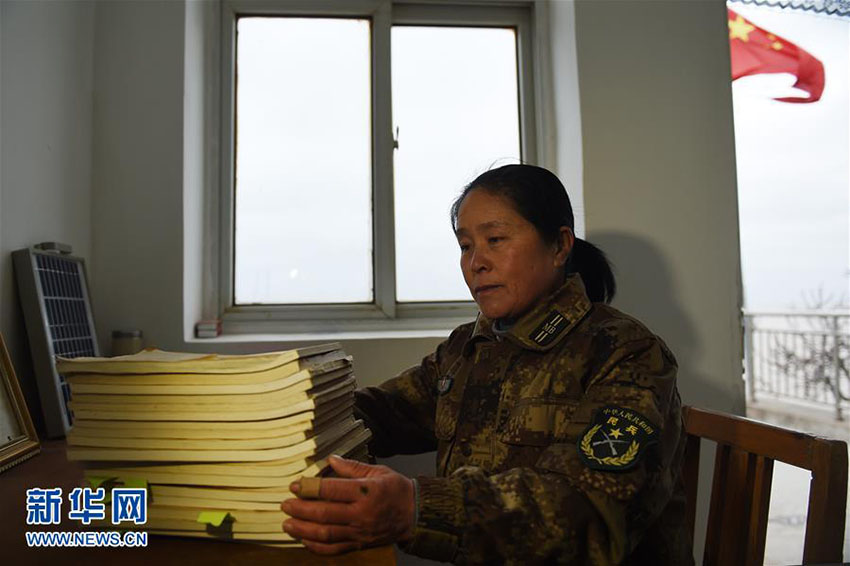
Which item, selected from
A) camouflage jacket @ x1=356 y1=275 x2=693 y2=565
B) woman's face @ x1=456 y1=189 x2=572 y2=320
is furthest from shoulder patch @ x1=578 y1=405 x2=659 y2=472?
woman's face @ x1=456 y1=189 x2=572 y2=320

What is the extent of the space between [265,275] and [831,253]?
227 centimetres

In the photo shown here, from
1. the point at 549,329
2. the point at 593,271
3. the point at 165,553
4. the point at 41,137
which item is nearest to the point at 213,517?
the point at 165,553

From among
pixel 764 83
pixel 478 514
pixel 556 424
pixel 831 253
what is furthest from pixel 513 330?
pixel 831 253

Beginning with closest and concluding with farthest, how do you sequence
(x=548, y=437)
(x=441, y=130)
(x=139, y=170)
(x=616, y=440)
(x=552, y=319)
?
(x=616, y=440), (x=548, y=437), (x=552, y=319), (x=139, y=170), (x=441, y=130)

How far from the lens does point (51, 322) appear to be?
134 centimetres

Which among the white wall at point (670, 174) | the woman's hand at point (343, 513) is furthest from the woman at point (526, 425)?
the white wall at point (670, 174)

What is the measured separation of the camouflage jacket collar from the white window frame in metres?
0.85

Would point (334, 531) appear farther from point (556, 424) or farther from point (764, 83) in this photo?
point (764, 83)

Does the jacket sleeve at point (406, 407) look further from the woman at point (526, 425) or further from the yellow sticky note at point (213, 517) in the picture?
the yellow sticky note at point (213, 517)

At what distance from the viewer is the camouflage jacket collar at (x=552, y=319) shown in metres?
1.08

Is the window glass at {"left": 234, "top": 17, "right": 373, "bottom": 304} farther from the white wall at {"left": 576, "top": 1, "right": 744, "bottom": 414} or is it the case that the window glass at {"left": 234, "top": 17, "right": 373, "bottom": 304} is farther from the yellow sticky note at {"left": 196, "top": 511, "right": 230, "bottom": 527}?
the yellow sticky note at {"left": 196, "top": 511, "right": 230, "bottom": 527}

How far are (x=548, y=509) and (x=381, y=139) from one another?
1498 millimetres

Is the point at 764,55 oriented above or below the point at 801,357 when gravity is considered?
above

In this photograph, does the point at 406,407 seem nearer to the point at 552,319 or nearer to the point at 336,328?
Result: the point at 552,319
